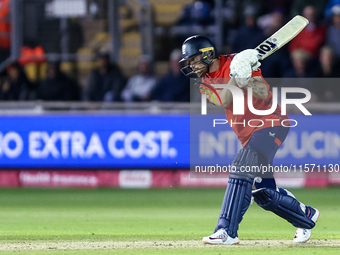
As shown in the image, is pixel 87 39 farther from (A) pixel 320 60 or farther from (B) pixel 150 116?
(A) pixel 320 60

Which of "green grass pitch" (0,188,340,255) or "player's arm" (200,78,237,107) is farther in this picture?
"green grass pitch" (0,188,340,255)

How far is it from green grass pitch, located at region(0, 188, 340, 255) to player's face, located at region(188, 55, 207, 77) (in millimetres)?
1631

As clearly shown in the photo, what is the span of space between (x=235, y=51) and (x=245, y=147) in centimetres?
714

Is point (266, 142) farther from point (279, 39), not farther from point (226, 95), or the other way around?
point (279, 39)

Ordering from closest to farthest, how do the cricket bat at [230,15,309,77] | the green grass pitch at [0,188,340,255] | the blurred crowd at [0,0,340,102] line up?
the green grass pitch at [0,188,340,255], the cricket bat at [230,15,309,77], the blurred crowd at [0,0,340,102]

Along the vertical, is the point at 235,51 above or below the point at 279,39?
below

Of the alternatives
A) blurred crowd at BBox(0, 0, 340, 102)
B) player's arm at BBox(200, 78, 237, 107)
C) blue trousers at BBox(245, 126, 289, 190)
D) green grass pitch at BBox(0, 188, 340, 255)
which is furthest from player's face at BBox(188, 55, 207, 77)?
blurred crowd at BBox(0, 0, 340, 102)

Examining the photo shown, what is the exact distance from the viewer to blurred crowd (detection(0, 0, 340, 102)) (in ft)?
38.7

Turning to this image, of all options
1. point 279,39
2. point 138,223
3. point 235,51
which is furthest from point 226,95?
point 235,51

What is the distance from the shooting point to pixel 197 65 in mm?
6281

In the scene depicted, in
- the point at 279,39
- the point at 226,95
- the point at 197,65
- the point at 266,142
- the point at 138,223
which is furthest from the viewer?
the point at 138,223

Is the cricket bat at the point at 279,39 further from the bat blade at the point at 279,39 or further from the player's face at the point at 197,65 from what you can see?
the player's face at the point at 197,65

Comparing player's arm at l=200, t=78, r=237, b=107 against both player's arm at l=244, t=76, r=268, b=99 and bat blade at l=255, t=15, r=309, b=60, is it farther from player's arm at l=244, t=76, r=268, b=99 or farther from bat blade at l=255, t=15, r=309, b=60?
bat blade at l=255, t=15, r=309, b=60

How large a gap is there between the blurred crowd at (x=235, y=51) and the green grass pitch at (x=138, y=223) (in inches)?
76.4
